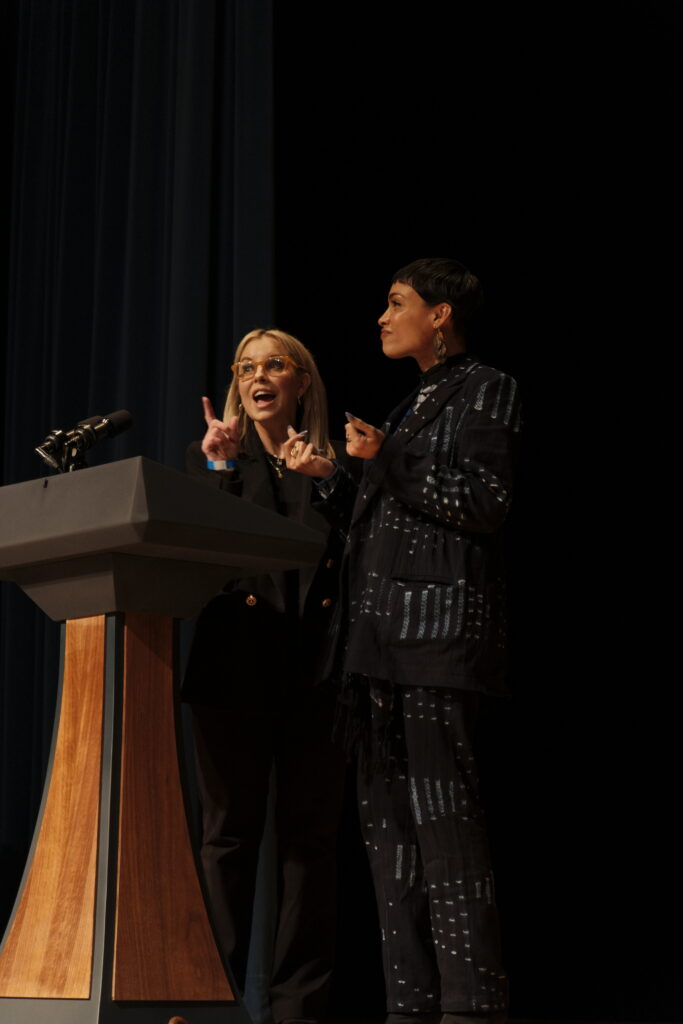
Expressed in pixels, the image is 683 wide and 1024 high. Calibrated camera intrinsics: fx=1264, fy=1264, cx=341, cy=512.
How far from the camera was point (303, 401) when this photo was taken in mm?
2451

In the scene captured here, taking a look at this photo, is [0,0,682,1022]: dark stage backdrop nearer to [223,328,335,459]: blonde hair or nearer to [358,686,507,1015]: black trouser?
[223,328,335,459]: blonde hair

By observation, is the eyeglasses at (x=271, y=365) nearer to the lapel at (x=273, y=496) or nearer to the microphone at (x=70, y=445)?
the lapel at (x=273, y=496)

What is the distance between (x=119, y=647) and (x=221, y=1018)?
476mm

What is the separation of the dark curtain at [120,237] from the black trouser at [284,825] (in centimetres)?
82

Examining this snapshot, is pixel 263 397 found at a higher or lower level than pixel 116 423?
higher

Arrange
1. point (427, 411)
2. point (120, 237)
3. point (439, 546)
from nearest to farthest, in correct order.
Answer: point (439, 546) < point (427, 411) < point (120, 237)

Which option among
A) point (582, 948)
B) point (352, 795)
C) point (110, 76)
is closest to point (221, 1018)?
point (582, 948)

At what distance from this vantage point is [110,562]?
1.60 metres

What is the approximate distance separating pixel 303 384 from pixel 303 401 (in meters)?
0.03

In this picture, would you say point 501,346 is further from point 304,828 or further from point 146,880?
point 146,880

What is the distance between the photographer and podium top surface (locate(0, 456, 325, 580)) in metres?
1.52

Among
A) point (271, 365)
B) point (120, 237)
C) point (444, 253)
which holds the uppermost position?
point (120, 237)

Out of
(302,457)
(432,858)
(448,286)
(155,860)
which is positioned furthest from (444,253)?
(155,860)

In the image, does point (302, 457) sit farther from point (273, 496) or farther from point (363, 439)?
point (273, 496)
